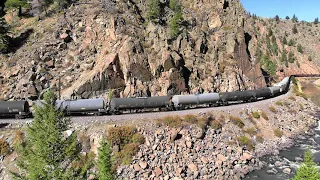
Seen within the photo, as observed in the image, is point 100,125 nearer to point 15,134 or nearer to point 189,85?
point 15,134

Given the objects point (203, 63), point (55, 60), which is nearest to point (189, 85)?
point (203, 63)

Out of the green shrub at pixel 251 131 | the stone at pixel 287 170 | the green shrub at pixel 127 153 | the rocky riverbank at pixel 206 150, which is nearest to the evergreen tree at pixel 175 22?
the rocky riverbank at pixel 206 150

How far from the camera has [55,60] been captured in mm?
52250

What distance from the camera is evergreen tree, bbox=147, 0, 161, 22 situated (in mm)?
65500

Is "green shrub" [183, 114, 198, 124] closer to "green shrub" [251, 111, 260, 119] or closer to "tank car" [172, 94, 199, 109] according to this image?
"tank car" [172, 94, 199, 109]

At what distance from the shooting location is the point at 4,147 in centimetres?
3155

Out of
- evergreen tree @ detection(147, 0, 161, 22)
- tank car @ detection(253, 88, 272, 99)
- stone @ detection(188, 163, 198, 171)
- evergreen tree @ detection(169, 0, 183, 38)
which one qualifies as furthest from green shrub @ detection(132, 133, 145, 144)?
evergreen tree @ detection(147, 0, 161, 22)

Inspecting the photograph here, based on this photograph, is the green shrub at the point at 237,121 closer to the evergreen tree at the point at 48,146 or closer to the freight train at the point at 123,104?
the freight train at the point at 123,104

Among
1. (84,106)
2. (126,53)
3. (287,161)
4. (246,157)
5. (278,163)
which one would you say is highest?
(126,53)

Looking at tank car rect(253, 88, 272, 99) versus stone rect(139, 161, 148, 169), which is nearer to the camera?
stone rect(139, 161, 148, 169)

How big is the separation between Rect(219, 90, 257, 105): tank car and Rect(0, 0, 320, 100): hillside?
6.65m

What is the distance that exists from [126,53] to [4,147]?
87.2 ft

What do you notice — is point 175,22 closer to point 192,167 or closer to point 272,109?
point 272,109

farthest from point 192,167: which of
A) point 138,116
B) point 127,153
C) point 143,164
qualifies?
point 138,116
